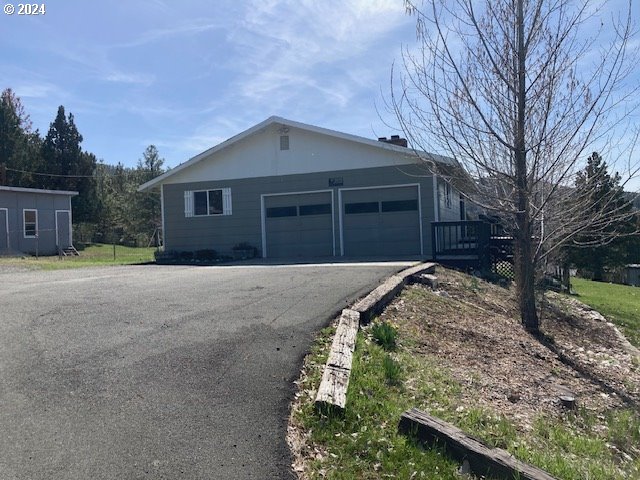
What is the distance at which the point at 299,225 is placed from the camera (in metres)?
19.6

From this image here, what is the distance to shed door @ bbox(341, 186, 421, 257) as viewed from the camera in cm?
1809

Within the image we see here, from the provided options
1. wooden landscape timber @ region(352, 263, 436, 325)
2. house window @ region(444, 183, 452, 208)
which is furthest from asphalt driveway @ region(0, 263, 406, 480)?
house window @ region(444, 183, 452, 208)

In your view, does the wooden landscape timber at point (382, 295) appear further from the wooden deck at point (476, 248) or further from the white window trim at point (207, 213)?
the white window trim at point (207, 213)

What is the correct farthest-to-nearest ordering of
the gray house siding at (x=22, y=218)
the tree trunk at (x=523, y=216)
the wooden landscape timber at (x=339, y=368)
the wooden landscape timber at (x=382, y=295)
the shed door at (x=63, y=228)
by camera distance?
the shed door at (x=63, y=228)
the gray house siding at (x=22, y=218)
the tree trunk at (x=523, y=216)
the wooden landscape timber at (x=382, y=295)
the wooden landscape timber at (x=339, y=368)

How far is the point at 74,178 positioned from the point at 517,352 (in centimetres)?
3997

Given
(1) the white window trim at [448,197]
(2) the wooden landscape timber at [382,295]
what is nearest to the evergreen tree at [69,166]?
(1) the white window trim at [448,197]

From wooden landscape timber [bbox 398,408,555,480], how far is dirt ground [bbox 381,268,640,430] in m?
1.26

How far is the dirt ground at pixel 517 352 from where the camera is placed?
5.62m

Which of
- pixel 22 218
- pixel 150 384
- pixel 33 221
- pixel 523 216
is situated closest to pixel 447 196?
pixel 523 216

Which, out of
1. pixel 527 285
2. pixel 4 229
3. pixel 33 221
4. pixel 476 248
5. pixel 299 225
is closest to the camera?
pixel 527 285

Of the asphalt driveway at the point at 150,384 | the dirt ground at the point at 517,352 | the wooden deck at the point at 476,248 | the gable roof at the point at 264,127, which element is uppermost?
the gable roof at the point at 264,127

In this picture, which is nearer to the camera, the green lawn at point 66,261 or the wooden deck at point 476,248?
the wooden deck at point 476,248

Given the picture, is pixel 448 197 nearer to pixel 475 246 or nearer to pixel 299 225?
pixel 475 246

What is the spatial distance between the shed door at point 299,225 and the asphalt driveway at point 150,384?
11262 mm
